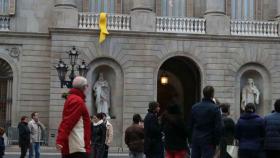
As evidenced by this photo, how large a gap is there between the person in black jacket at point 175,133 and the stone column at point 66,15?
18.8 m

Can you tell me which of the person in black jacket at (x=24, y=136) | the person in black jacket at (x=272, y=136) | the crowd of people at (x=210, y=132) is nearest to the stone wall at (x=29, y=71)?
the person in black jacket at (x=24, y=136)

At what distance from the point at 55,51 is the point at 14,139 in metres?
5.14

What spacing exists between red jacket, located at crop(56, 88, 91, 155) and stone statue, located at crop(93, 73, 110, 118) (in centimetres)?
2125

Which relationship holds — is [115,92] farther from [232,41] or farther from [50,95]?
[232,41]

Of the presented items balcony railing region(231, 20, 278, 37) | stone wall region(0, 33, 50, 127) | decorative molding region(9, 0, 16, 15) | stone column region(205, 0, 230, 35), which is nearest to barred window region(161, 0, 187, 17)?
stone column region(205, 0, 230, 35)

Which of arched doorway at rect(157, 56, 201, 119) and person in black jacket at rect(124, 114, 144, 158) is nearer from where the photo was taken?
person in black jacket at rect(124, 114, 144, 158)

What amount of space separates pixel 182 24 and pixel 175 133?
64.9 ft

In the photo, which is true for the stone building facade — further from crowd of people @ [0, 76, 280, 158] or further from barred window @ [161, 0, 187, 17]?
crowd of people @ [0, 76, 280, 158]

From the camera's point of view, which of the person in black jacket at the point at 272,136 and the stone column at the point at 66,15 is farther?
the stone column at the point at 66,15

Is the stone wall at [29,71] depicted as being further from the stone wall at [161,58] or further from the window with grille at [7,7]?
the stone wall at [161,58]

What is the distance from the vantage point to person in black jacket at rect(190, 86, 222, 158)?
11.7 m

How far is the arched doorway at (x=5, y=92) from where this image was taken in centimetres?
3164

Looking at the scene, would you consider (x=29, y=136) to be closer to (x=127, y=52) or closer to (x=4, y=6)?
(x=127, y=52)

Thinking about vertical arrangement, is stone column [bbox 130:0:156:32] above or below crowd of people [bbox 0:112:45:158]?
above
